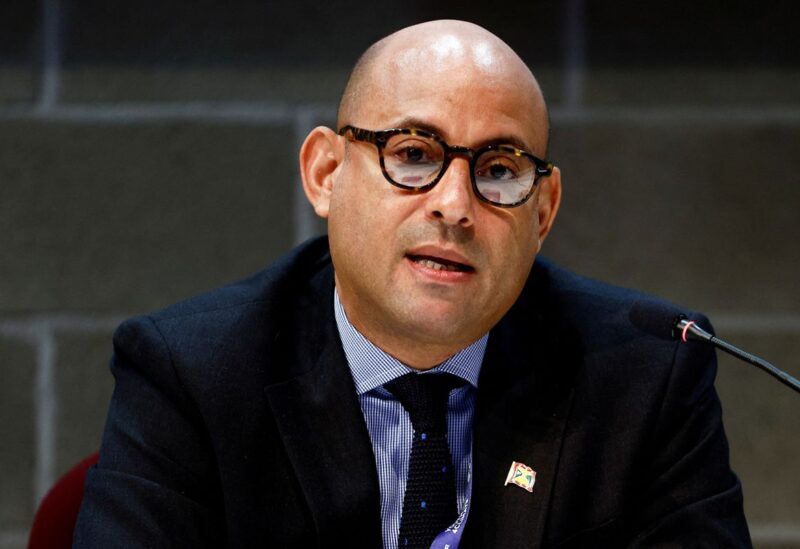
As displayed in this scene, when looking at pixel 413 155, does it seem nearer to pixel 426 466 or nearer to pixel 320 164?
pixel 320 164

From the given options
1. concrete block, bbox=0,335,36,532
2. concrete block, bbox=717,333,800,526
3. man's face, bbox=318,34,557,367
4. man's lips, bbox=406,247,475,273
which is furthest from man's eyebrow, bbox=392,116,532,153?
concrete block, bbox=0,335,36,532

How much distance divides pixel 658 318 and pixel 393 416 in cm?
45

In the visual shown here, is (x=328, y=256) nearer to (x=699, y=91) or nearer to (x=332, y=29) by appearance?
(x=332, y=29)

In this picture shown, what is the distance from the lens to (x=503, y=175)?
162 cm

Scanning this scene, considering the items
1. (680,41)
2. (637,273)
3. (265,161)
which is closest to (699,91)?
(680,41)

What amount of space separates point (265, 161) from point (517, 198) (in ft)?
Answer: 3.59

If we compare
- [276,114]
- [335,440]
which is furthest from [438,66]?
[276,114]

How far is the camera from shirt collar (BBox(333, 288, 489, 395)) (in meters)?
1.73

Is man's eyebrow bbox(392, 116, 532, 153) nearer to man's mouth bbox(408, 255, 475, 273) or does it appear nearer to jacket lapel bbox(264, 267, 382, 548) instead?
man's mouth bbox(408, 255, 475, 273)

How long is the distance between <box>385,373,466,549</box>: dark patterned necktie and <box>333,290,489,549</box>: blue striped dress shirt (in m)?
0.02

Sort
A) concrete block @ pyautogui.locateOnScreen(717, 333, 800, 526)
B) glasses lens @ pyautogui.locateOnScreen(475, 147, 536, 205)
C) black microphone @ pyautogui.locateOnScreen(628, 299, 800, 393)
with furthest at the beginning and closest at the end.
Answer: concrete block @ pyautogui.locateOnScreen(717, 333, 800, 526)
glasses lens @ pyautogui.locateOnScreen(475, 147, 536, 205)
black microphone @ pyautogui.locateOnScreen(628, 299, 800, 393)

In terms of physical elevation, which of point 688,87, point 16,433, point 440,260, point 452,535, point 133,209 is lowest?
point 16,433

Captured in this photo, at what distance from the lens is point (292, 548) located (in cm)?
160

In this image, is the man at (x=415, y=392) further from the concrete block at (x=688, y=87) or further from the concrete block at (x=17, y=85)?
the concrete block at (x=17, y=85)
